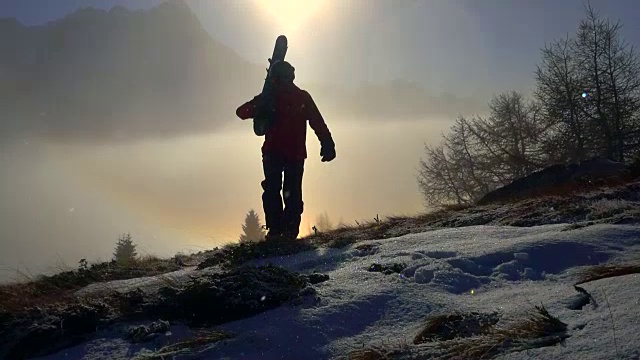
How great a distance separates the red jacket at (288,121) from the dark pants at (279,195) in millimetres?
138

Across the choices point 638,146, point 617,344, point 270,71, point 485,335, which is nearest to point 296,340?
point 485,335

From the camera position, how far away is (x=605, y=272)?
308 cm

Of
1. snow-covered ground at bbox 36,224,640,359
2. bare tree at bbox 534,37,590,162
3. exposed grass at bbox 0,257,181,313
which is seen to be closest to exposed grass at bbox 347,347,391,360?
snow-covered ground at bbox 36,224,640,359

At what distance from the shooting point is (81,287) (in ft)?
15.9

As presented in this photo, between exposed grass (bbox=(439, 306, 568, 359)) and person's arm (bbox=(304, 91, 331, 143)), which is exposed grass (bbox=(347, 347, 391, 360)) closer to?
exposed grass (bbox=(439, 306, 568, 359))

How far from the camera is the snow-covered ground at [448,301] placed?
2307mm

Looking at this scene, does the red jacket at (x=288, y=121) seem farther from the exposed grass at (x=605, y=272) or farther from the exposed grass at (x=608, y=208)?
the exposed grass at (x=605, y=272)

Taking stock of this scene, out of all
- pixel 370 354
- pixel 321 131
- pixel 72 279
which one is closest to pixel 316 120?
pixel 321 131

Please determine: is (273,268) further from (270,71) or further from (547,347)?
(270,71)

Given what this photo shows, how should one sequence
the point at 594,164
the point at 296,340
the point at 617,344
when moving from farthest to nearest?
the point at 594,164
the point at 296,340
the point at 617,344

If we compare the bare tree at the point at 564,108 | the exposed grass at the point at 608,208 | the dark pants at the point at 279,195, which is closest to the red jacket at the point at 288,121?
the dark pants at the point at 279,195

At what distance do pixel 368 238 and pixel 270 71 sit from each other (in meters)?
2.82

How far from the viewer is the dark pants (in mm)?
7051

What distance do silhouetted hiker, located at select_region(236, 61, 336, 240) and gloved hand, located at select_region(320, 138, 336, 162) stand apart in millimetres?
397
